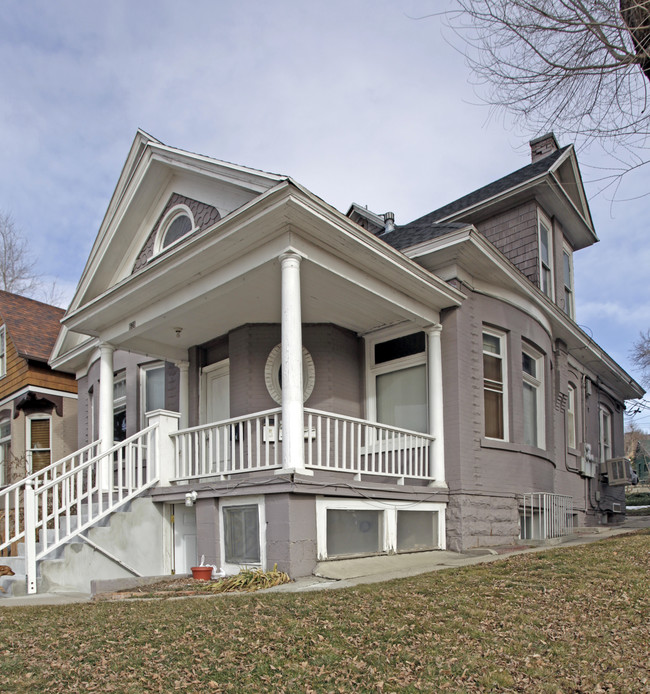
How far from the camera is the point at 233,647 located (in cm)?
445

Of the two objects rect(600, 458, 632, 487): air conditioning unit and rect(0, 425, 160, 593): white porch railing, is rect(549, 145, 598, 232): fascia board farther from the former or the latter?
rect(0, 425, 160, 593): white porch railing

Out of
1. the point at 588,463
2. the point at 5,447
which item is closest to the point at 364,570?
the point at 588,463

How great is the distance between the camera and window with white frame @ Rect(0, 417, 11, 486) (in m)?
18.1

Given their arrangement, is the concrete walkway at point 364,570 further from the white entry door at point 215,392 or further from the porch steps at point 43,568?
the white entry door at point 215,392

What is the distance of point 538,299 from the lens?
12008 mm

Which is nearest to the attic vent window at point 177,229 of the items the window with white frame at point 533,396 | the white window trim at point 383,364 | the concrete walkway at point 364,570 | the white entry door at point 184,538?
the white window trim at point 383,364

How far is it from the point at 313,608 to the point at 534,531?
7.21 m

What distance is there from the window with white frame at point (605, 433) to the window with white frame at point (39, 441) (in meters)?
14.1

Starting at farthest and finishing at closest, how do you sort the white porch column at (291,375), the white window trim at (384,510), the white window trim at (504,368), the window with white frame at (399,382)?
1. the white window trim at (504,368)
2. the window with white frame at (399,382)
3. the white window trim at (384,510)
4. the white porch column at (291,375)

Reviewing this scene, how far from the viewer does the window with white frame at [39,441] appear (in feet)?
57.1

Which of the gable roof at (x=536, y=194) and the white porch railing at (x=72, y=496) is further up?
the gable roof at (x=536, y=194)

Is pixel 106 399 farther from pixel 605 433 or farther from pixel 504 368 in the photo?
pixel 605 433

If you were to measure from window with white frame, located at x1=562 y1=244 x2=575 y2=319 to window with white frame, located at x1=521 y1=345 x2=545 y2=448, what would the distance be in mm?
3426

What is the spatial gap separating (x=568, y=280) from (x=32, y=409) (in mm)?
→ 13502
